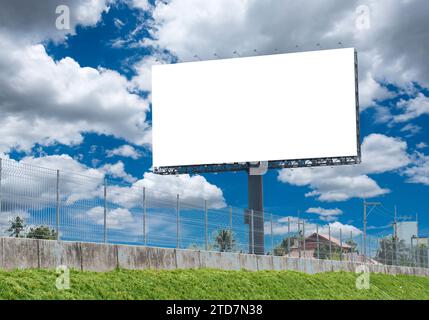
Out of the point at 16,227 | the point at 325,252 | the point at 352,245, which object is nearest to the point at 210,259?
the point at 16,227

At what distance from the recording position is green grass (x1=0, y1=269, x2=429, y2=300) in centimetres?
1355

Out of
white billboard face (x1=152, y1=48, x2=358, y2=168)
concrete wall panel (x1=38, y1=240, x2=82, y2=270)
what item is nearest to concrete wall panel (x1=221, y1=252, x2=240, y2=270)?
concrete wall panel (x1=38, y1=240, x2=82, y2=270)

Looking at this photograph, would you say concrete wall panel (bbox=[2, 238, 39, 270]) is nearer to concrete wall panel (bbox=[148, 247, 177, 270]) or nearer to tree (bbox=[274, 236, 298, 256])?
concrete wall panel (bbox=[148, 247, 177, 270])

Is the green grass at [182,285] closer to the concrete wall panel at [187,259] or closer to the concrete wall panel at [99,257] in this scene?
the concrete wall panel at [99,257]

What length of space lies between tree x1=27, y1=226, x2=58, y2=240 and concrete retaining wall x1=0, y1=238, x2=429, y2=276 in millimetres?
362

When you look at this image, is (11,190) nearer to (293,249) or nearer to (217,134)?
(293,249)

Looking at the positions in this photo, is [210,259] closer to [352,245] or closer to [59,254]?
[59,254]

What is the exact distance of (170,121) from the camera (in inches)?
1924

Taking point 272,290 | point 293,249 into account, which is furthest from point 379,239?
point 272,290

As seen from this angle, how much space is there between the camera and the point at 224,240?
23703mm

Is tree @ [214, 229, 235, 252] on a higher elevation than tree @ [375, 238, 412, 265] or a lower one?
higher

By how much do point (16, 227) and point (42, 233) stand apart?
2.75 feet

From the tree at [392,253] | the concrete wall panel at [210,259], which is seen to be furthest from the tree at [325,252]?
the concrete wall panel at [210,259]

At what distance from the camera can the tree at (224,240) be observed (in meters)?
23.2
